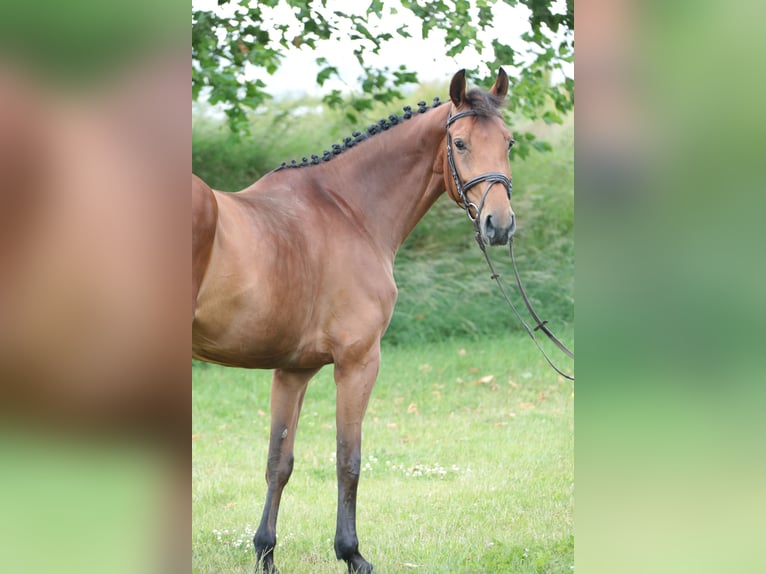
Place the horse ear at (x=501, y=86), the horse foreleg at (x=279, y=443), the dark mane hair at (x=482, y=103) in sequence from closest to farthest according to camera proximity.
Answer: the dark mane hair at (x=482, y=103), the horse ear at (x=501, y=86), the horse foreleg at (x=279, y=443)

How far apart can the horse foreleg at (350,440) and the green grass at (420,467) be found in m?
0.26

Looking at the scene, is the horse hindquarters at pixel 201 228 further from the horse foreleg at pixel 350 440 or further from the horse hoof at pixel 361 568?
the horse hoof at pixel 361 568

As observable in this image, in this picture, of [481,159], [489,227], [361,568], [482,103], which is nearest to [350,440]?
[361,568]

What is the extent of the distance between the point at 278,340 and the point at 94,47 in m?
2.29

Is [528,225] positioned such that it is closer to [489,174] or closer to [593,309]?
[489,174]

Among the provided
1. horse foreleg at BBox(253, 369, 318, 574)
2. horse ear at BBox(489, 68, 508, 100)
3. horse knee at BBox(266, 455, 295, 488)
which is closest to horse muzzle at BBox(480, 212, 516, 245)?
horse ear at BBox(489, 68, 508, 100)

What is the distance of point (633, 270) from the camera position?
1.34 meters

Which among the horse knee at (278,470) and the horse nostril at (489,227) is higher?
the horse nostril at (489,227)

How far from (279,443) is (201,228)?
1.48m

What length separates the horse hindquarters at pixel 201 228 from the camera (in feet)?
9.18

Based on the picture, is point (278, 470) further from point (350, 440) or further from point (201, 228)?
point (201, 228)

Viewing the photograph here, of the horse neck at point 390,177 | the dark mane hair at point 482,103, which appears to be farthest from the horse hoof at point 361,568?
the dark mane hair at point 482,103

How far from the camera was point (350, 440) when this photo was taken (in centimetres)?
369

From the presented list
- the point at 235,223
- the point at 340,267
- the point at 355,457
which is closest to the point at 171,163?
the point at 235,223
